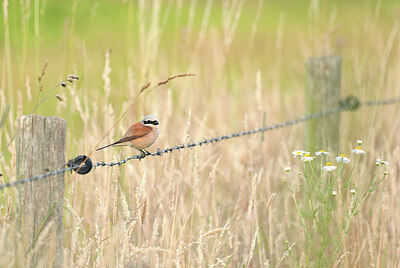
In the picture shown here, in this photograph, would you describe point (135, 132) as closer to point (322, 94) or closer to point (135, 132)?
point (135, 132)

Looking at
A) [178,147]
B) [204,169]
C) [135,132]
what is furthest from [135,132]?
[204,169]

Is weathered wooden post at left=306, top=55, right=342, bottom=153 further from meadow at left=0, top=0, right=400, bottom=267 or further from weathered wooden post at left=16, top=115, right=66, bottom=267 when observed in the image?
weathered wooden post at left=16, top=115, right=66, bottom=267

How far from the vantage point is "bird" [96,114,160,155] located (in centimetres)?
271

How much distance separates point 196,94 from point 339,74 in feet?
4.74

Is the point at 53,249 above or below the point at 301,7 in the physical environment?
below

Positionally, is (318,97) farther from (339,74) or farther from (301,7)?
(301,7)

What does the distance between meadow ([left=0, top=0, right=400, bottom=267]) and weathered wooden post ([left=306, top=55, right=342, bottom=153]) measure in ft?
0.37

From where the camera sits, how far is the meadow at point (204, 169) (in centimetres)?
244

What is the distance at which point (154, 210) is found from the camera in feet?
10.8

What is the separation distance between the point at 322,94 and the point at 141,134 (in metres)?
1.46

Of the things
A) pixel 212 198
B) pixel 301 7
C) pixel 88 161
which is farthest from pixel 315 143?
pixel 301 7

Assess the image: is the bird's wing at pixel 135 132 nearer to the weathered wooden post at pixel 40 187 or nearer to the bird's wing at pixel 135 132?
the bird's wing at pixel 135 132

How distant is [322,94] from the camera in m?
3.73

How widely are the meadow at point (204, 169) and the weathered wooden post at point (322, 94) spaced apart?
11cm
